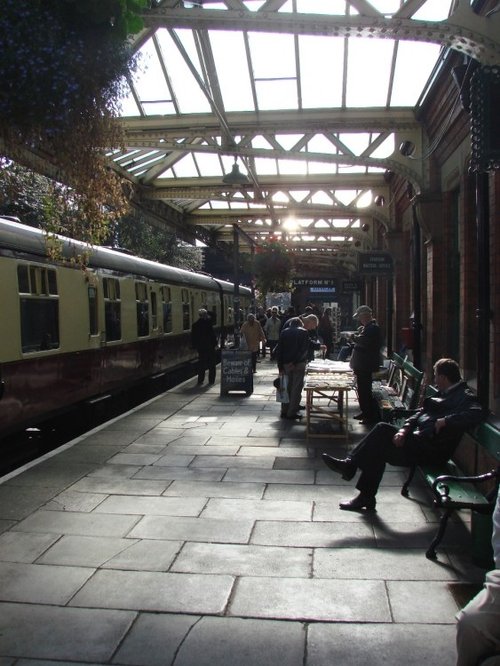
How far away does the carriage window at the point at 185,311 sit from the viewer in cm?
1706

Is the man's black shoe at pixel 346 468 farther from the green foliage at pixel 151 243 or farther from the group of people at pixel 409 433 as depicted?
the green foliage at pixel 151 243

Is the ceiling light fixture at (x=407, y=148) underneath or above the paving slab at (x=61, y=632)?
above

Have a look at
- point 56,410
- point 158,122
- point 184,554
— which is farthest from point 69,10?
point 158,122

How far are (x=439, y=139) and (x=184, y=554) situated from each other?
7889 mm

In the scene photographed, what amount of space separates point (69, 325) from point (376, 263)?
7729 millimetres

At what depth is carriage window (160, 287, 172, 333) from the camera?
581 inches

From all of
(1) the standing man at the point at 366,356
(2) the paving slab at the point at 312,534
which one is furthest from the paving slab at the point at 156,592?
(1) the standing man at the point at 366,356

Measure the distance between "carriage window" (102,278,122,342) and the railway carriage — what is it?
16 millimetres

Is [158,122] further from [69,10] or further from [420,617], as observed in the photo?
[420,617]

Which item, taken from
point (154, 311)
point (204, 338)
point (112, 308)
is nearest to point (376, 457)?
point (112, 308)

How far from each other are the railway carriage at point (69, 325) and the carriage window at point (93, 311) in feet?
0.05

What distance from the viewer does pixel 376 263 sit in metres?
14.5

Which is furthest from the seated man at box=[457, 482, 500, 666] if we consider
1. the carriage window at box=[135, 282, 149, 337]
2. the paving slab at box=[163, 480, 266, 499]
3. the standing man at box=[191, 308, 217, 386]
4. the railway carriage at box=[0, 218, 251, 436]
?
the standing man at box=[191, 308, 217, 386]

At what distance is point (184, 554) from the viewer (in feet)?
14.7
